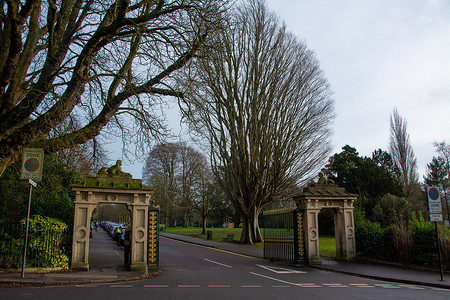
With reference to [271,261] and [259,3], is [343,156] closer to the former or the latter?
[259,3]

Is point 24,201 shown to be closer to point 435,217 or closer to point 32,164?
point 32,164

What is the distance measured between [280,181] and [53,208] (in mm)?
17620

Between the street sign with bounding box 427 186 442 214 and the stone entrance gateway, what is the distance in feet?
32.6

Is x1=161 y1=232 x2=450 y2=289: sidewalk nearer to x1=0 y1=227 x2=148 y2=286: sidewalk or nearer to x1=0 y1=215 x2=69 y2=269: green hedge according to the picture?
x1=0 y1=227 x2=148 y2=286: sidewalk

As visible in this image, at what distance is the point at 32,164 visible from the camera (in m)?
10.5

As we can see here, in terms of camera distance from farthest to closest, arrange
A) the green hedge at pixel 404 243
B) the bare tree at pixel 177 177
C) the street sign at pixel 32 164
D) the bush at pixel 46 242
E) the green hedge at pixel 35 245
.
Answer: the bare tree at pixel 177 177 → the green hedge at pixel 404 243 → the bush at pixel 46 242 → the green hedge at pixel 35 245 → the street sign at pixel 32 164

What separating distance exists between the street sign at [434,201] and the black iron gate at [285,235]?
526 cm

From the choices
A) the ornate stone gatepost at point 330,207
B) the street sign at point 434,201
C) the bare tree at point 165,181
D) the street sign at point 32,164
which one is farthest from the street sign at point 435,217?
the bare tree at point 165,181

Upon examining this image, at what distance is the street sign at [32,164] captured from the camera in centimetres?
1041

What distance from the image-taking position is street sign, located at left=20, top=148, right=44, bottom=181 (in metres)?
10.4

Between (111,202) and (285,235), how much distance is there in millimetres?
7825

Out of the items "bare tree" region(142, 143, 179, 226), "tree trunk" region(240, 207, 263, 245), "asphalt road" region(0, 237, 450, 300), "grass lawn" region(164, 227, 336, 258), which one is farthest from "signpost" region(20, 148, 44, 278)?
"bare tree" region(142, 143, 179, 226)

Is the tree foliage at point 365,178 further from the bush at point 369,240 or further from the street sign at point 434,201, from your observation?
the street sign at point 434,201

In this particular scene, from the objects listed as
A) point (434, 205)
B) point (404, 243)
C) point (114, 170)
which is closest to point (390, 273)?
point (404, 243)
